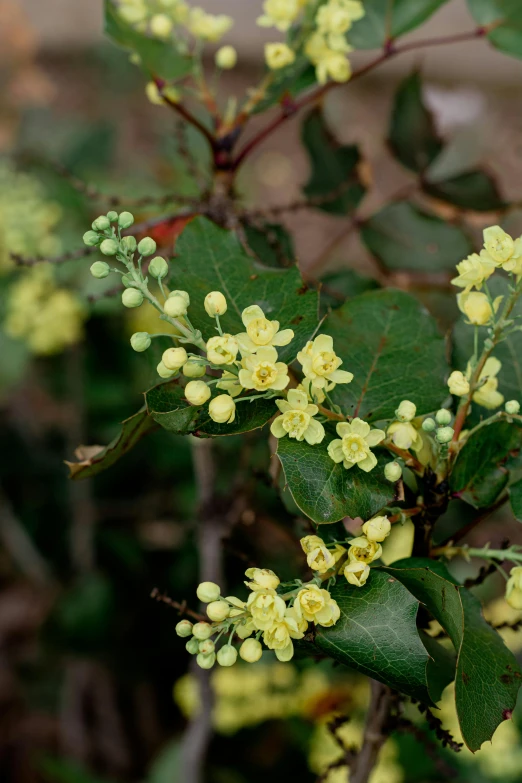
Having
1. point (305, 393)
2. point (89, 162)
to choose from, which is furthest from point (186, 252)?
point (89, 162)

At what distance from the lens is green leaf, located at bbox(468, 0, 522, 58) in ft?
2.21

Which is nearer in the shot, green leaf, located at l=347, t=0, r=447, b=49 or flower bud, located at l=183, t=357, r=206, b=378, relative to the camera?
flower bud, located at l=183, t=357, r=206, b=378

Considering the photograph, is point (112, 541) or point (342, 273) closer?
point (342, 273)

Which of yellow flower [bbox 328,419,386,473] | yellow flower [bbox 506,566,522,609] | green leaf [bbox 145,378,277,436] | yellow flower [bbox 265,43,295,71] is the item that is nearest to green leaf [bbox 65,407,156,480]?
green leaf [bbox 145,378,277,436]

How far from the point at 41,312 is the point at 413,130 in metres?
0.56

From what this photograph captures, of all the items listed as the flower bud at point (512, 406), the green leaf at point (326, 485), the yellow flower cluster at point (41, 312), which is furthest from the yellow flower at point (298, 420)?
the yellow flower cluster at point (41, 312)

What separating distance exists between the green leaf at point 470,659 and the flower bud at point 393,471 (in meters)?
0.05

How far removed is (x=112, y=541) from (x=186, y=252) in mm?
983

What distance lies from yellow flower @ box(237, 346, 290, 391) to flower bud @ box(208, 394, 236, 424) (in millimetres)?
13

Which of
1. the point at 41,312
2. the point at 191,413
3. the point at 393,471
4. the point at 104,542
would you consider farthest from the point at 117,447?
the point at 104,542

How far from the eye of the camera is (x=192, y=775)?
894mm

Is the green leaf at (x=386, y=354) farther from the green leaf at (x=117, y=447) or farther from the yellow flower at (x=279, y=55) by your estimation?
the yellow flower at (x=279, y=55)

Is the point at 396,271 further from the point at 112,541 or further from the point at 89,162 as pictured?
the point at 89,162

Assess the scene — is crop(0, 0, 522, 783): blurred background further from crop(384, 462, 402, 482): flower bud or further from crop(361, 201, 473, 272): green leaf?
crop(384, 462, 402, 482): flower bud
